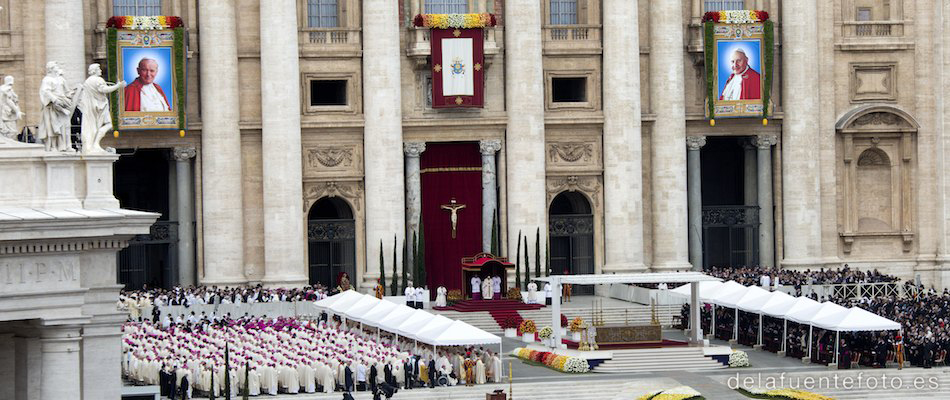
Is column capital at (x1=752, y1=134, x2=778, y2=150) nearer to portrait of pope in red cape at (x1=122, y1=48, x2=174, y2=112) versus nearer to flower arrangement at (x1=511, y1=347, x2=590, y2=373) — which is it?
flower arrangement at (x1=511, y1=347, x2=590, y2=373)

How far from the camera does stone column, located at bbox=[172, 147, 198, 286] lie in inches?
3155

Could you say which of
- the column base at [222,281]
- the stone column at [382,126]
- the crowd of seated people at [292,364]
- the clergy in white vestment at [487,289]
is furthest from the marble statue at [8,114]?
the stone column at [382,126]

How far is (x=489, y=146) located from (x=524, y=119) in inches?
75.6

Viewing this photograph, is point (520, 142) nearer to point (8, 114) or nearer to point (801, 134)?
point (801, 134)

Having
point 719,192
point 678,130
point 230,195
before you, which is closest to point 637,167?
point 678,130

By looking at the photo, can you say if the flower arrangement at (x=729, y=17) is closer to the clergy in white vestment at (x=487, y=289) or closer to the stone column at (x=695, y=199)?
the stone column at (x=695, y=199)

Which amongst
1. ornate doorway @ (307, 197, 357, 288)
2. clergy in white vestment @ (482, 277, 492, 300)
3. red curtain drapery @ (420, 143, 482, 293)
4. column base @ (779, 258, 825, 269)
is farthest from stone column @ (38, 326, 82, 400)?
column base @ (779, 258, 825, 269)

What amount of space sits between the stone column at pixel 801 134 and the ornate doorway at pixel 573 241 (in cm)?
862

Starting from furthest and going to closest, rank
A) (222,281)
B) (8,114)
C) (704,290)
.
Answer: (222,281), (704,290), (8,114)

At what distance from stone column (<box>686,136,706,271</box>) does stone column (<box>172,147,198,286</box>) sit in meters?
21.7

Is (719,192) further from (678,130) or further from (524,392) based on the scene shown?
(524,392)

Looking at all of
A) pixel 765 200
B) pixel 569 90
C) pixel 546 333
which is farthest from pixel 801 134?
pixel 546 333

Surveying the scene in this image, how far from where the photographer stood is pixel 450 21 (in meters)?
80.2

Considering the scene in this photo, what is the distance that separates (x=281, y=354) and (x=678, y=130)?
1179 inches
